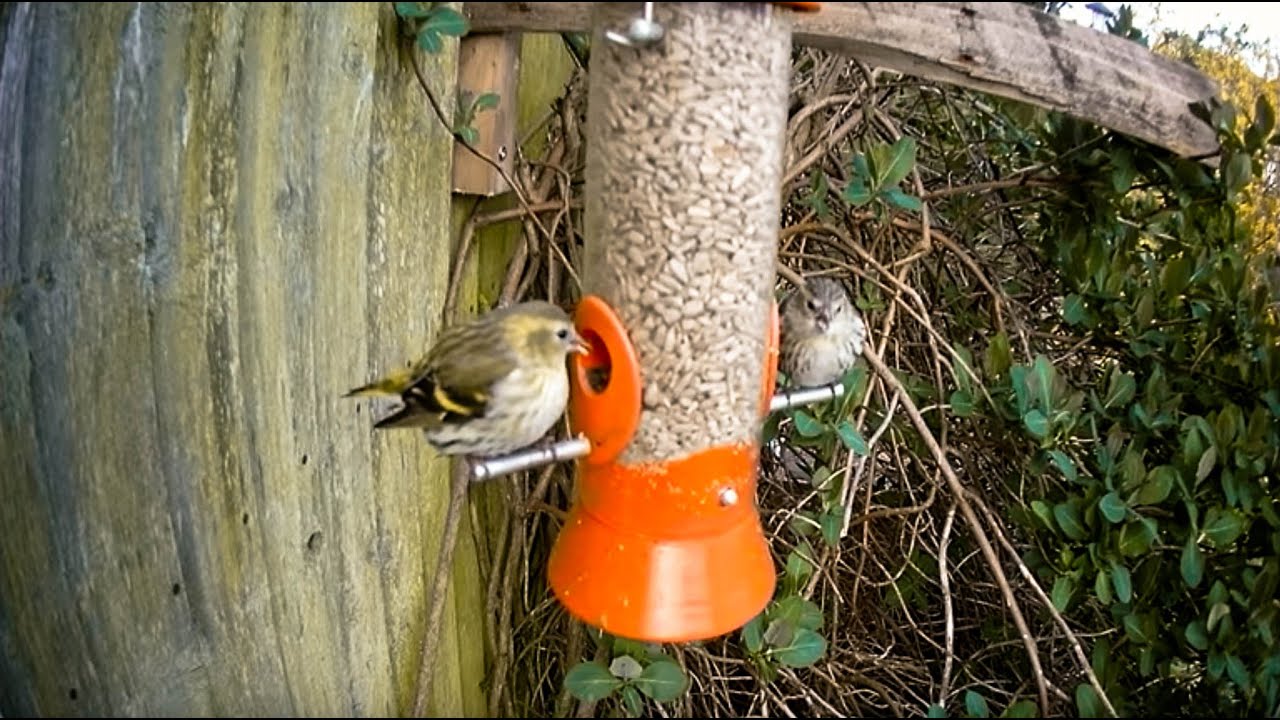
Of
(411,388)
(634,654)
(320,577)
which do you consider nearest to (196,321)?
(411,388)

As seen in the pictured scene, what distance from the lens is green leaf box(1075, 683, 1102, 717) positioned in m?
1.56

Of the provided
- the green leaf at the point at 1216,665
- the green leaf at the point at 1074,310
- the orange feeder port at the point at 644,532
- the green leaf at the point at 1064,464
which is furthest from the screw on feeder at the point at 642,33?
the green leaf at the point at 1216,665

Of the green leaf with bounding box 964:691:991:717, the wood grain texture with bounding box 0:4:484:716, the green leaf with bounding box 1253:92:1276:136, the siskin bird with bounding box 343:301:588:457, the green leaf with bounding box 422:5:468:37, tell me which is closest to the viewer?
the wood grain texture with bounding box 0:4:484:716

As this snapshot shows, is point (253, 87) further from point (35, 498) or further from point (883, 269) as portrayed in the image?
point (883, 269)

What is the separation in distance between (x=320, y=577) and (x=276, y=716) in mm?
557

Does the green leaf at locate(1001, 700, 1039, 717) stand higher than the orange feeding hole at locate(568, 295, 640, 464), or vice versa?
the orange feeding hole at locate(568, 295, 640, 464)

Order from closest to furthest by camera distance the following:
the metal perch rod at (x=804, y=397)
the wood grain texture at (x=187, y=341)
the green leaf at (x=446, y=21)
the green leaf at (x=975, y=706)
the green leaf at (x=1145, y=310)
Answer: the wood grain texture at (x=187, y=341) < the green leaf at (x=446, y=21) < the metal perch rod at (x=804, y=397) < the green leaf at (x=975, y=706) < the green leaf at (x=1145, y=310)

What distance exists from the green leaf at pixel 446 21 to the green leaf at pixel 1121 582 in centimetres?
122

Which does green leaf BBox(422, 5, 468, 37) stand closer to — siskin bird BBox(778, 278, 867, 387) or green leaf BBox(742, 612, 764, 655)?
siskin bird BBox(778, 278, 867, 387)

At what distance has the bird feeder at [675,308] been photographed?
4.14 ft

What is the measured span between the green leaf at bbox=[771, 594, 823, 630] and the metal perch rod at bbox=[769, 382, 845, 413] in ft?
0.95

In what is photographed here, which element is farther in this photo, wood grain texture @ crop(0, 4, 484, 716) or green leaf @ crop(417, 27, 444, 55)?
green leaf @ crop(417, 27, 444, 55)

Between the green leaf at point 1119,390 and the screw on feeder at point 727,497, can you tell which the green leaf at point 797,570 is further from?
the green leaf at point 1119,390

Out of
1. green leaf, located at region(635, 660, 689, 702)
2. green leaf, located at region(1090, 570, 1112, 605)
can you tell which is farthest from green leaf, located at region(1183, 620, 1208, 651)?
green leaf, located at region(635, 660, 689, 702)
